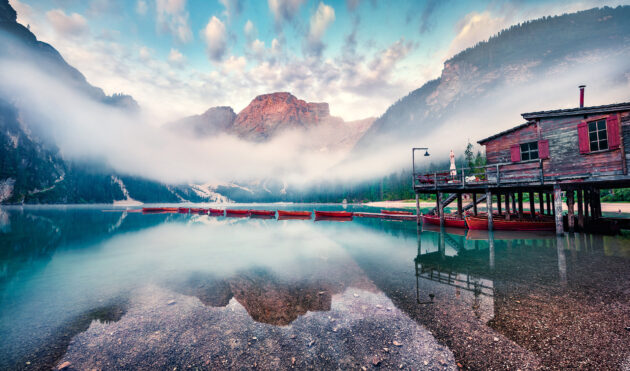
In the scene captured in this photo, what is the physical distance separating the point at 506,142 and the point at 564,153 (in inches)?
158

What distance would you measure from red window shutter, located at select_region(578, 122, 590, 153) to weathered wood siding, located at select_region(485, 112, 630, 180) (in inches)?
11.1

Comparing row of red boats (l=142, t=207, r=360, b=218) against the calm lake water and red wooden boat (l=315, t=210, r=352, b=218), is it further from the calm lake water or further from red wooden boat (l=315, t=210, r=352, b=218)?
the calm lake water

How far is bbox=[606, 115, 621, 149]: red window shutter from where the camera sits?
643 inches

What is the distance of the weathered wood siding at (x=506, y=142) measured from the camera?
2017cm

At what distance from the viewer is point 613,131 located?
16438 mm

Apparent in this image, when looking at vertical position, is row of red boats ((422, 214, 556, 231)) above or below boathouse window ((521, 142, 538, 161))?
below

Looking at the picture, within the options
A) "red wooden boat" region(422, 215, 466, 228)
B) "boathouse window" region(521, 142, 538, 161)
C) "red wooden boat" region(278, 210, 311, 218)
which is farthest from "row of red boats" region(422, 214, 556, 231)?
"red wooden boat" region(278, 210, 311, 218)

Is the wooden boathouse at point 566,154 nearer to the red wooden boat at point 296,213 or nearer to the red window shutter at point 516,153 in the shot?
the red window shutter at point 516,153

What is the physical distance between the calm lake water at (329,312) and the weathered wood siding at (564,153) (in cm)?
599

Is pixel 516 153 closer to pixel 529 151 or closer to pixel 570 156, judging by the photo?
pixel 529 151

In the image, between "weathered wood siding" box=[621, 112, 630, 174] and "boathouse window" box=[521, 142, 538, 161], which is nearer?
"weathered wood siding" box=[621, 112, 630, 174]

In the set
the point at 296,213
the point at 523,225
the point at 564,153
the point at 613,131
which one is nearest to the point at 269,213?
the point at 296,213

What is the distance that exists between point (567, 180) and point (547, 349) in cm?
2042

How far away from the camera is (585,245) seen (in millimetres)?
15570
